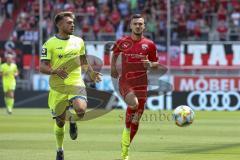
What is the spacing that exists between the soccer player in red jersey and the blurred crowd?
62.3 ft

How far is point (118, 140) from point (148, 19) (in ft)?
57.9

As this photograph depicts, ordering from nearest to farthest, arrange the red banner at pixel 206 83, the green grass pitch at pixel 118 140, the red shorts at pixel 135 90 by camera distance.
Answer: the red shorts at pixel 135 90 < the green grass pitch at pixel 118 140 < the red banner at pixel 206 83

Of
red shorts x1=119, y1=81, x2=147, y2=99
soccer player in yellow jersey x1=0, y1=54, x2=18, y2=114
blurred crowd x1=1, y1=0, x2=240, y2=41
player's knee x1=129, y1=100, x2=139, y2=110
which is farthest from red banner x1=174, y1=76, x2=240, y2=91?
player's knee x1=129, y1=100, x2=139, y2=110

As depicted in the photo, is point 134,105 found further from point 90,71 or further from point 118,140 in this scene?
point 118,140

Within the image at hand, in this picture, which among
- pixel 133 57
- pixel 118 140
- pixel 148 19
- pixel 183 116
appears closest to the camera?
pixel 133 57

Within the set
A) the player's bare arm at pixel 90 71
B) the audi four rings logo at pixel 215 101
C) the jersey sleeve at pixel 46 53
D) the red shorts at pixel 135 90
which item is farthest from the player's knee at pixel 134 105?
the audi four rings logo at pixel 215 101

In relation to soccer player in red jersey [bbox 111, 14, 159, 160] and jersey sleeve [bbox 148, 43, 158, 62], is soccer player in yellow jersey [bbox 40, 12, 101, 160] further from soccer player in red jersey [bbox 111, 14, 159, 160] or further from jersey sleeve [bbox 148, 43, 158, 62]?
jersey sleeve [bbox 148, 43, 158, 62]

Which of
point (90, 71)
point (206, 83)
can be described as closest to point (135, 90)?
point (90, 71)

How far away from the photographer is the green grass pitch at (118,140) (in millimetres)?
14133

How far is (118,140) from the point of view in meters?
17.5

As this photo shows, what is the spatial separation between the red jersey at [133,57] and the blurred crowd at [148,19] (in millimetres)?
18959

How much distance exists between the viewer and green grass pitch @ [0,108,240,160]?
1413 cm

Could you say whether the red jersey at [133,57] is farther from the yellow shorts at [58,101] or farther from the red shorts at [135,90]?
the yellow shorts at [58,101]

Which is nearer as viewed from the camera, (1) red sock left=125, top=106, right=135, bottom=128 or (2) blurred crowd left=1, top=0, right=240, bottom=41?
(1) red sock left=125, top=106, right=135, bottom=128
